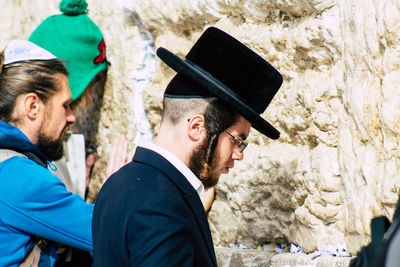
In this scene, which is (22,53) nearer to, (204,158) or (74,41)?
(74,41)

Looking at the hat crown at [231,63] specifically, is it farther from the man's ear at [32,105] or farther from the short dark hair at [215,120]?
the man's ear at [32,105]

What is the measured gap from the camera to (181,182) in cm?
151

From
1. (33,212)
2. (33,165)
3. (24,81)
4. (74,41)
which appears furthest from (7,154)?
(74,41)

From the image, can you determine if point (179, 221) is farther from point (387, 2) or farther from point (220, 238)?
point (220, 238)

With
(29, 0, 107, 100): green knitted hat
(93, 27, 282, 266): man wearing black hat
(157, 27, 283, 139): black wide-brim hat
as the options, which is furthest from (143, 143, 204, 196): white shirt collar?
(29, 0, 107, 100): green knitted hat

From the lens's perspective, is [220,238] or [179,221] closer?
[179,221]

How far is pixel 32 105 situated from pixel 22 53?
262 mm

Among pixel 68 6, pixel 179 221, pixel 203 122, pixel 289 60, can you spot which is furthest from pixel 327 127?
pixel 68 6

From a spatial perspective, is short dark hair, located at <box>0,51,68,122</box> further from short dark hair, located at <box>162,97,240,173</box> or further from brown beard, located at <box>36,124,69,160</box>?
short dark hair, located at <box>162,97,240,173</box>

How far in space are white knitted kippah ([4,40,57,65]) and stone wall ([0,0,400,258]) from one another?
2.39 feet

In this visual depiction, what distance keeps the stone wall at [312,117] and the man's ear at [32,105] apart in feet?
2.50

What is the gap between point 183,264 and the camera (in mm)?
1345

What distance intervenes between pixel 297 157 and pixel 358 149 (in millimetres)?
398

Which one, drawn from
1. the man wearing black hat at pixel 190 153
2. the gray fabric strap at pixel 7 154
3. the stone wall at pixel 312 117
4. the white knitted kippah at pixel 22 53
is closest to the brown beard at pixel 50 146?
the gray fabric strap at pixel 7 154
